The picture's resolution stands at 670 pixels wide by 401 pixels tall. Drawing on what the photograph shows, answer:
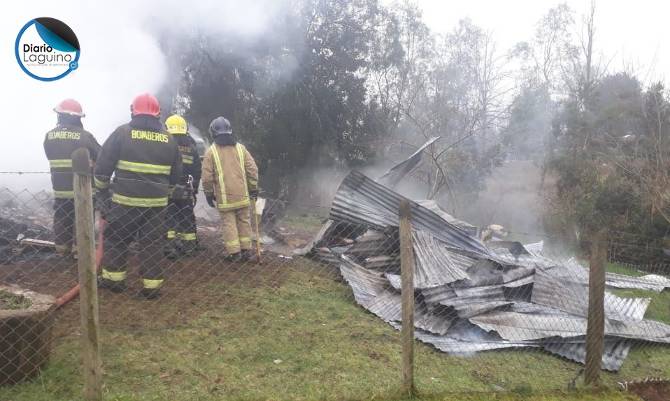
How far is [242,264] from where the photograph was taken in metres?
5.46

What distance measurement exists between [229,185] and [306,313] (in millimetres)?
1828

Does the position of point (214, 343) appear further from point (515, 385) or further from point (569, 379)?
point (569, 379)

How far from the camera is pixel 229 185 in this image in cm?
538

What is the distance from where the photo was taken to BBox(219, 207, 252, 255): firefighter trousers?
5.34 meters

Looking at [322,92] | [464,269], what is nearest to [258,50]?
[322,92]

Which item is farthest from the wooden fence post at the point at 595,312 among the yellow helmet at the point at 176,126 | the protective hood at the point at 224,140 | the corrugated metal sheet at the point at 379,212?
the yellow helmet at the point at 176,126

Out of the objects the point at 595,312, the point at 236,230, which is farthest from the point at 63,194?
the point at 595,312

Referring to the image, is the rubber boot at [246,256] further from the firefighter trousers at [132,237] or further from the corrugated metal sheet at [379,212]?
the firefighter trousers at [132,237]

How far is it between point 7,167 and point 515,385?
25.8 ft

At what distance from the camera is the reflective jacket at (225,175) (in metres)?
5.33

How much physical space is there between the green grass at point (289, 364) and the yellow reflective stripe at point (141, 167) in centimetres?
129

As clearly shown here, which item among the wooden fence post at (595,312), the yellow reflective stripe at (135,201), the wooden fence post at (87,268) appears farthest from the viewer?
the yellow reflective stripe at (135,201)

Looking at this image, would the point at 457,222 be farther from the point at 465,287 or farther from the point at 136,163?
the point at 136,163

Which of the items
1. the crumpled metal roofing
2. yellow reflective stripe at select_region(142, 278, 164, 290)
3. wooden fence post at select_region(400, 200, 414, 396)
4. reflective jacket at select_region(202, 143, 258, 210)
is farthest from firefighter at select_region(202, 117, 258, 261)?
the crumpled metal roofing
